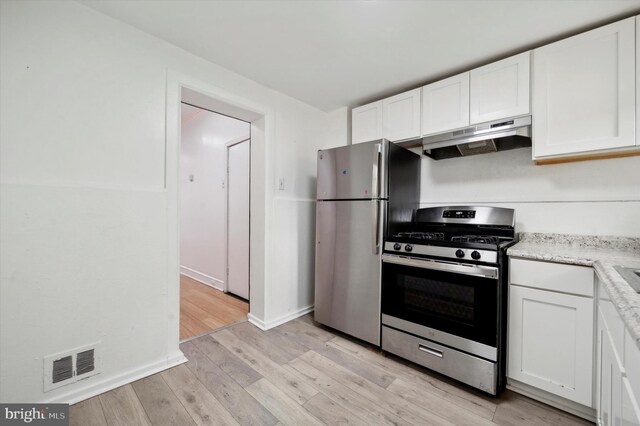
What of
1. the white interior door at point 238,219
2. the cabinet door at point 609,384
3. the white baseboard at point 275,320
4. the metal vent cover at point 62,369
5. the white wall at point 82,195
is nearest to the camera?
the cabinet door at point 609,384

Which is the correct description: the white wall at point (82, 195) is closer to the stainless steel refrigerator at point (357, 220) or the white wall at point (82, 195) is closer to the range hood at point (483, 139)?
the stainless steel refrigerator at point (357, 220)

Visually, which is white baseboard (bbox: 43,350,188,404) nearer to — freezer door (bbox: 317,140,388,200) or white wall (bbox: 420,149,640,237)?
freezer door (bbox: 317,140,388,200)

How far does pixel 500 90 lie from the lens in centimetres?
→ 187

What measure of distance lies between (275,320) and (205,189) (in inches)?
91.9

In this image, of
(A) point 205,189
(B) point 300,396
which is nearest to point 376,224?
(B) point 300,396

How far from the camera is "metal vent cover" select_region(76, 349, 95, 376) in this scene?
1.49m

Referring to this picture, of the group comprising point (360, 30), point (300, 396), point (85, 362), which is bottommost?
point (300, 396)

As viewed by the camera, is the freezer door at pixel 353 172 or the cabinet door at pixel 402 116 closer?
the freezer door at pixel 353 172

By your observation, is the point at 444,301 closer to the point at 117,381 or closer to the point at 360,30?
the point at 360,30

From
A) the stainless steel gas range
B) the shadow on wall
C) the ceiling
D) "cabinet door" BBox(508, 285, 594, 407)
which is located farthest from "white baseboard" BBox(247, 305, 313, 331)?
the ceiling

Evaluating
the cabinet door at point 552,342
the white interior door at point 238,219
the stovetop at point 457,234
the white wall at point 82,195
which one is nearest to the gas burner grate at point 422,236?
the stovetop at point 457,234

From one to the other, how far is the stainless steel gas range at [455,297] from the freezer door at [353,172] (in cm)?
45

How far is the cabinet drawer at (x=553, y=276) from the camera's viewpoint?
1.36 meters

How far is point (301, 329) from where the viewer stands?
2451 millimetres
